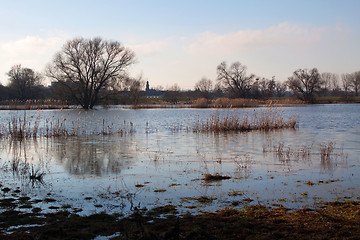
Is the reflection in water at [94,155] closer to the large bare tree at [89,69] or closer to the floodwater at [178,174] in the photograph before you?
the floodwater at [178,174]

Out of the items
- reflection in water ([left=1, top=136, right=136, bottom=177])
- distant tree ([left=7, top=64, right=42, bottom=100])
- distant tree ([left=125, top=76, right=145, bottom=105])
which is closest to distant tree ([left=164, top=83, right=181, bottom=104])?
distant tree ([left=125, top=76, right=145, bottom=105])

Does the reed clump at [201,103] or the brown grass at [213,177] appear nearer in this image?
the brown grass at [213,177]

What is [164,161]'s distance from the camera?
1020cm

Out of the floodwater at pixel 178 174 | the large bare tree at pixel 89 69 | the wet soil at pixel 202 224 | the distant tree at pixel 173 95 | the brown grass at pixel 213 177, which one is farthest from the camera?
the distant tree at pixel 173 95

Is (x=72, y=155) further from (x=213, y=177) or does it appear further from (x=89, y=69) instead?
(x=89, y=69)

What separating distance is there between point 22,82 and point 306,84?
51.9 metres

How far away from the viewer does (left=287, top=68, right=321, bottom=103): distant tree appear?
65625mm

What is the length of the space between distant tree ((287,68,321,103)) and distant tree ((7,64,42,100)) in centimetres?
4763

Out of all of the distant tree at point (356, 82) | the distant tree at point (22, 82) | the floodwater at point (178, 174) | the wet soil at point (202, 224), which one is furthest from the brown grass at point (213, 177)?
the distant tree at point (356, 82)

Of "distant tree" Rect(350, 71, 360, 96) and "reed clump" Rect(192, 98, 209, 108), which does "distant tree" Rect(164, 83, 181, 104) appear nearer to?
"reed clump" Rect(192, 98, 209, 108)

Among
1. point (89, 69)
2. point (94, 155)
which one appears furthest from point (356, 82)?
point (94, 155)

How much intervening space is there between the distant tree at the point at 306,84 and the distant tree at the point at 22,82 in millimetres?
47625

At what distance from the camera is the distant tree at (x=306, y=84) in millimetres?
65625

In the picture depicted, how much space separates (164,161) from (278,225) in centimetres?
592
